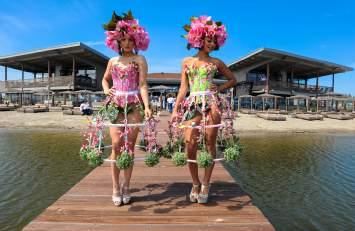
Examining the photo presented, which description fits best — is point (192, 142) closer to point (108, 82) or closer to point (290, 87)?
point (108, 82)

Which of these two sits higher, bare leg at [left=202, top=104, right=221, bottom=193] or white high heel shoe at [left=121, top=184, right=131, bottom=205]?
bare leg at [left=202, top=104, right=221, bottom=193]

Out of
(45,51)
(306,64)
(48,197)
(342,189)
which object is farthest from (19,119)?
(306,64)

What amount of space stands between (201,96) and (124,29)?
1.10 m

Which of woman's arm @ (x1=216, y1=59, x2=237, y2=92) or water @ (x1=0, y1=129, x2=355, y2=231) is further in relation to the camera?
water @ (x1=0, y1=129, x2=355, y2=231)

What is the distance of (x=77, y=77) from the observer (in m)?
36.3

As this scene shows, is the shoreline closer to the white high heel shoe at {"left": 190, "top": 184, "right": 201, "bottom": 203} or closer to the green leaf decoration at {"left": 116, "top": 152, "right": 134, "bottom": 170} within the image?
the white high heel shoe at {"left": 190, "top": 184, "right": 201, "bottom": 203}

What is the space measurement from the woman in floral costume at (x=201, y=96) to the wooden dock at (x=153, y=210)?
0.32 meters

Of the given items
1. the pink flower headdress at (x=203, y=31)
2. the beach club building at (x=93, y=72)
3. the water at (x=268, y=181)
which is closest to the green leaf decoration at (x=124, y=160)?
the pink flower headdress at (x=203, y=31)

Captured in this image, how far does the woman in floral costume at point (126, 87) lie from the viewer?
355cm

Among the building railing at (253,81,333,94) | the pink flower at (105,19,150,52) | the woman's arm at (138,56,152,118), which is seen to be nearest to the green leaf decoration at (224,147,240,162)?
the woman's arm at (138,56,152,118)

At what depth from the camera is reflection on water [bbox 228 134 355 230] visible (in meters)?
5.54

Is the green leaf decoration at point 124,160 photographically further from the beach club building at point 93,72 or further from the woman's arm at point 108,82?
the beach club building at point 93,72

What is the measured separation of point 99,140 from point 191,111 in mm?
1095

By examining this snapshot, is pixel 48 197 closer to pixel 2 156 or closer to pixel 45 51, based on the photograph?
pixel 2 156
